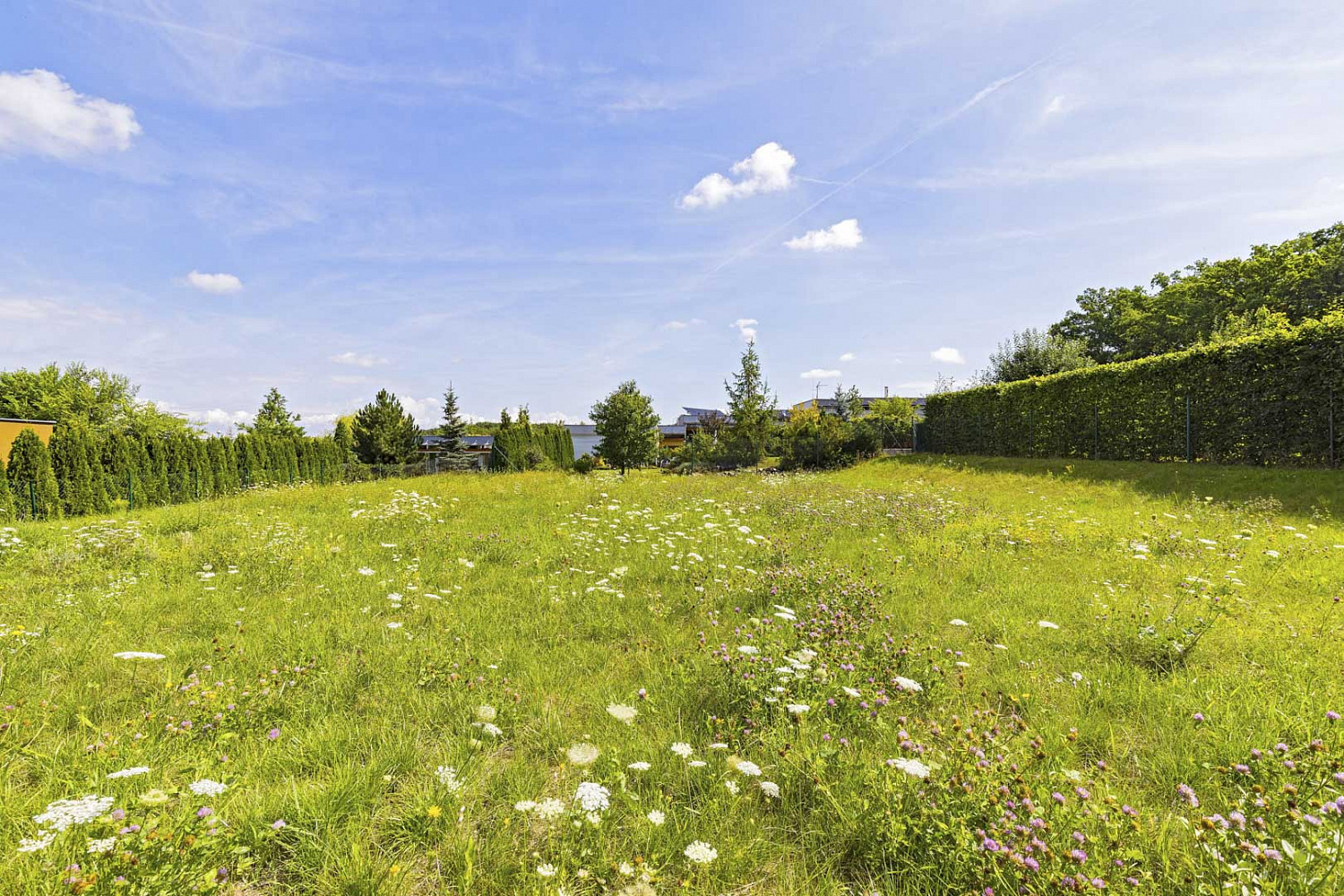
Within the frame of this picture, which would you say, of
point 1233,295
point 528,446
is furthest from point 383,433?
point 1233,295

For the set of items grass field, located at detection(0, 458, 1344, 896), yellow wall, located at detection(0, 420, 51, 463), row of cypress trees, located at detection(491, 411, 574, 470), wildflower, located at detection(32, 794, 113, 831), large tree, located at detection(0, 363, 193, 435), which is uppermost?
large tree, located at detection(0, 363, 193, 435)

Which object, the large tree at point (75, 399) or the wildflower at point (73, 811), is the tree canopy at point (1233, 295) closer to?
the wildflower at point (73, 811)

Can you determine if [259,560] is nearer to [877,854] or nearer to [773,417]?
[877,854]

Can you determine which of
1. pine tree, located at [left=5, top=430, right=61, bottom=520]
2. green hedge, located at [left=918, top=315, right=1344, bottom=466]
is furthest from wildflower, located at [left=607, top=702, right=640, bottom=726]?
pine tree, located at [left=5, top=430, right=61, bottom=520]

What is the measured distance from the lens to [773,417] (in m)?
26.9

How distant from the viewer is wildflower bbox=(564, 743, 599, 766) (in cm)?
258

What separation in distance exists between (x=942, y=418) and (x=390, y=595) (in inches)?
956

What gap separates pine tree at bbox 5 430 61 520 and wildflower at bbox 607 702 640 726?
18475 mm

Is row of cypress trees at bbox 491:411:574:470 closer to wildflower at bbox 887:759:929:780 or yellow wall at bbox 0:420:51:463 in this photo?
yellow wall at bbox 0:420:51:463

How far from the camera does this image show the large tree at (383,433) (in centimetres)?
2906

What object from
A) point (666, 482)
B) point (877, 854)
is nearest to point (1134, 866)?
point (877, 854)

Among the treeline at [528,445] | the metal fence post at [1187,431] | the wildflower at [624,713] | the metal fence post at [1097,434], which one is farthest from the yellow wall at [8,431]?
the metal fence post at [1187,431]

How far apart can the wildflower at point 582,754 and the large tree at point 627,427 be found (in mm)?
23649

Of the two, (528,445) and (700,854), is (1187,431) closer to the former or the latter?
(700,854)
